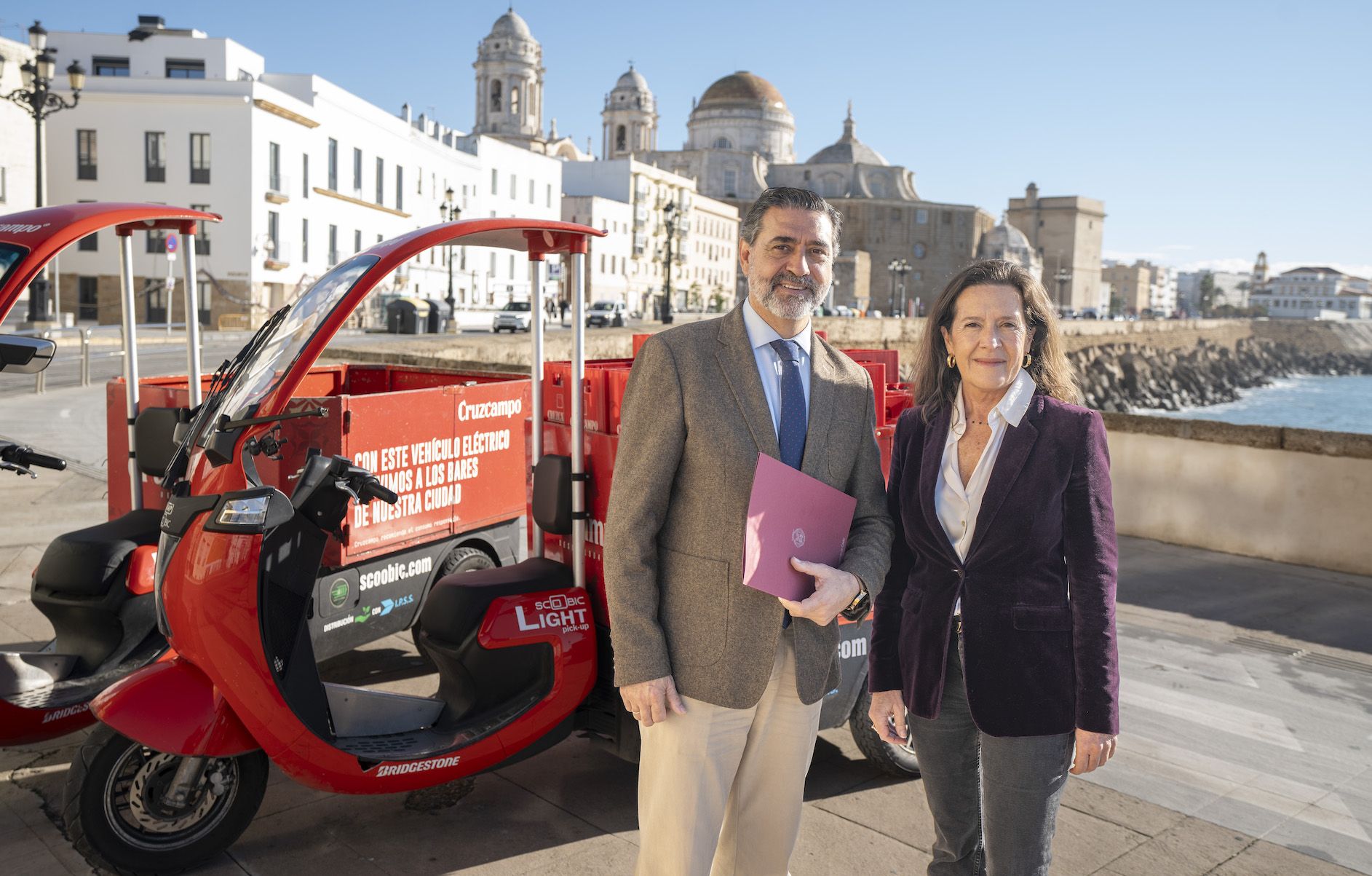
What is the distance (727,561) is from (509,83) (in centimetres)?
8946

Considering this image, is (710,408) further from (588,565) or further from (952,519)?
(588,565)

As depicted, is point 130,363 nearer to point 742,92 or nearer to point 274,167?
point 274,167

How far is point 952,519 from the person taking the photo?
265cm

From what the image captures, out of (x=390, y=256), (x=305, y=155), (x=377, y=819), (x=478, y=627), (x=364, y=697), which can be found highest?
(x=305, y=155)

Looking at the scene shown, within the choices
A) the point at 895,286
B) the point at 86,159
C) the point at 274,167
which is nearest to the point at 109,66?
the point at 86,159

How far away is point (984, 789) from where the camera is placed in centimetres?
258

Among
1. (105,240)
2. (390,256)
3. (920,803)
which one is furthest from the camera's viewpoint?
(105,240)

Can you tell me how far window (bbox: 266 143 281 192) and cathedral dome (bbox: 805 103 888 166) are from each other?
88.9m

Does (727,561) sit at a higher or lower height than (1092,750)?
higher

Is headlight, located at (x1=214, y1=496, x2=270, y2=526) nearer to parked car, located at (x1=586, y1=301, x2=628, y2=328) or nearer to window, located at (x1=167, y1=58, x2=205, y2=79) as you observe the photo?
parked car, located at (x1=586, y1=301, x2=628, y2=328)

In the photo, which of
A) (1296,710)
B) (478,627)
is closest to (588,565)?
(478,627)

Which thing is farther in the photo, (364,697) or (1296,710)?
(1296,710)

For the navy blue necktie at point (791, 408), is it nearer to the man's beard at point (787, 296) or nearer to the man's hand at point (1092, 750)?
the man's beard at point (787, 296)

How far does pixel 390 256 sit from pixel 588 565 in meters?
1.41
